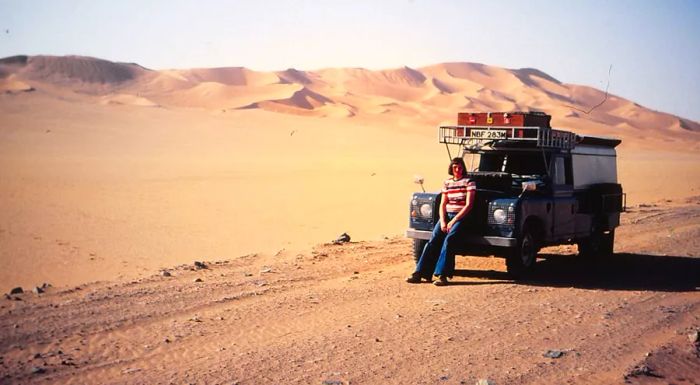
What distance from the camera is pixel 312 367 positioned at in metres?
5.56

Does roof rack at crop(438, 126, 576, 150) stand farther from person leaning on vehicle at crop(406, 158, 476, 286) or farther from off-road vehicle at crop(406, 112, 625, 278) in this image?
person leaning on vehicle at crop(406, 158, 476, 286)

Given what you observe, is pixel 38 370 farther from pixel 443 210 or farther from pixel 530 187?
pixel 530 187

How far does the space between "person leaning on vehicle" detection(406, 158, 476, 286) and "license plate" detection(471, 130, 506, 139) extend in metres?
1.26

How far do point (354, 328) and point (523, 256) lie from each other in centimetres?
339

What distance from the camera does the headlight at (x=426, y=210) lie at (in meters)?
9.39

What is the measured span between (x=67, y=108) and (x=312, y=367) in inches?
2216

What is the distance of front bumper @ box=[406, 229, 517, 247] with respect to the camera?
877 cm

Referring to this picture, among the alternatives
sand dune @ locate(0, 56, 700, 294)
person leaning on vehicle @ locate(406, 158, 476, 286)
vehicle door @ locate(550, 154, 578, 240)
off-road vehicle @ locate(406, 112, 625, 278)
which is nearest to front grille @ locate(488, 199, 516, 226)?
off-road vehicle @ locate(406, 112, 625, 278)

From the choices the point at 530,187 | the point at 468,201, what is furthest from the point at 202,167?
the point at 530,187

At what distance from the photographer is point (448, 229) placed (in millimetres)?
8922

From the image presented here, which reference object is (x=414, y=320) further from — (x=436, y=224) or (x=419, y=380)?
(x=436, y=224)

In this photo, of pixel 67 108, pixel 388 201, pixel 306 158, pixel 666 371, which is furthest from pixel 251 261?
pixel 67 108

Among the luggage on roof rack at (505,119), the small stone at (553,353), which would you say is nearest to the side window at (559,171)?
the luggage on roof rack at (505,119)

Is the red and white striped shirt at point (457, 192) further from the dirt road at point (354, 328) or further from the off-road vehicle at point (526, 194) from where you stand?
the dirt road at point (354, 328)
